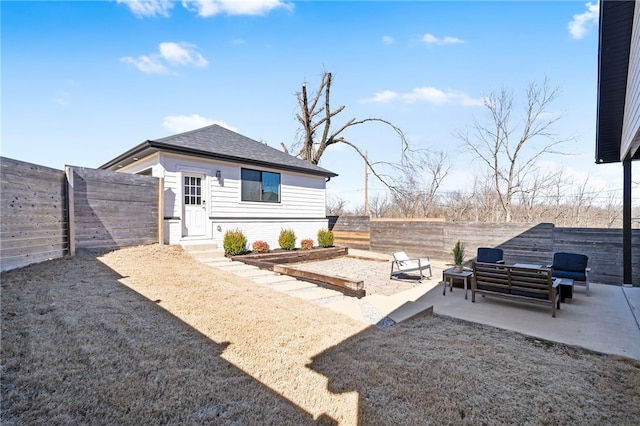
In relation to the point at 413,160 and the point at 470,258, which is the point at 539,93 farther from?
the point at 470,258

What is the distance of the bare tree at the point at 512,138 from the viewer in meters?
13.6

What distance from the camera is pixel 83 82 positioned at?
9062 mm

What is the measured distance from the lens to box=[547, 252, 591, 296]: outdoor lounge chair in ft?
21.1

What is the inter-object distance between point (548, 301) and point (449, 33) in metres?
9.09

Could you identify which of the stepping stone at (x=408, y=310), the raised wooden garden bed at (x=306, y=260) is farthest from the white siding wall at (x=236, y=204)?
the stepping stone at (x=408, y=310)

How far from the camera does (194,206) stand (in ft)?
31.0

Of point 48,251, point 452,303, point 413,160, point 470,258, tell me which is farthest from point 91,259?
point 413,160

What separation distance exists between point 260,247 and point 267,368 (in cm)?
744

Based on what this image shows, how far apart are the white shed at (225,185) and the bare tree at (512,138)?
340 inches

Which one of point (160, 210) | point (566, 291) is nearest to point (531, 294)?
point (566, 291)

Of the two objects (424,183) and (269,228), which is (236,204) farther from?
(424,183)

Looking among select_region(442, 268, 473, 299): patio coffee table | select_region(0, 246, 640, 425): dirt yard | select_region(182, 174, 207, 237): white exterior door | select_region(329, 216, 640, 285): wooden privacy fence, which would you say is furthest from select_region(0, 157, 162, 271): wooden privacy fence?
select_region(329, 216, 640, 285): wooden privacy fence

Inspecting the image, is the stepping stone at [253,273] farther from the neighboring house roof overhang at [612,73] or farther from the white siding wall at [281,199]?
the neighboring house roof overhang at [612,73]

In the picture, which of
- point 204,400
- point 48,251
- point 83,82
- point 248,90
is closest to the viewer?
point 204,400
